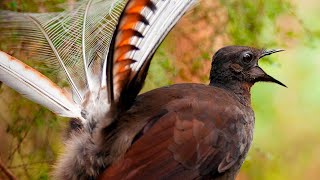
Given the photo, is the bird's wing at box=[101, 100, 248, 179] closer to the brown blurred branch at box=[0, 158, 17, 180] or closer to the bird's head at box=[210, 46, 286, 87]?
the bird's head at box=[210, 46, 286, 87]

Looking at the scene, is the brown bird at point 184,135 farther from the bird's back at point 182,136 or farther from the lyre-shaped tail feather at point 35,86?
the lyre-shaped tail feather at point 35,86

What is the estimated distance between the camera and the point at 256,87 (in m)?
6.74

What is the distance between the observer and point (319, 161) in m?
7.47

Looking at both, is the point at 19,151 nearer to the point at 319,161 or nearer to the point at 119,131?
the point at 119,131

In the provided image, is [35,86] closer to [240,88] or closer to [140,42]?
[140,42]

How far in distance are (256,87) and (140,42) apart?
8.61 ft

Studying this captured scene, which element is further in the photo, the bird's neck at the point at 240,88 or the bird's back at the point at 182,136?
the bird's neck at the point at 240,88

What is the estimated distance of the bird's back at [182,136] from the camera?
14.0 feet

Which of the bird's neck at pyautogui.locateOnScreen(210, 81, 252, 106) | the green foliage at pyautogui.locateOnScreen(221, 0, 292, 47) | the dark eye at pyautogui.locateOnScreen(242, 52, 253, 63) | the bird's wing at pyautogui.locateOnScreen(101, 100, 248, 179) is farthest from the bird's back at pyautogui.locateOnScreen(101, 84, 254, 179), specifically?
the green foliage at pyautogui.locateOnScreen(221, 0, 292, 47)

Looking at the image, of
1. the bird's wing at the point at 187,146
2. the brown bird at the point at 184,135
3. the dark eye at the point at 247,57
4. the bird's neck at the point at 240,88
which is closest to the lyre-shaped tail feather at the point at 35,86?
the brown bird at the point at 184,135

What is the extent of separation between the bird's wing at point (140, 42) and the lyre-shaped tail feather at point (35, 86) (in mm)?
298

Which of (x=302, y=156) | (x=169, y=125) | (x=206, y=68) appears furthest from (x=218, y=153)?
(x=302, y=156)

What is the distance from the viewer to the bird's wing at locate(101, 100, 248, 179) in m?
4.24

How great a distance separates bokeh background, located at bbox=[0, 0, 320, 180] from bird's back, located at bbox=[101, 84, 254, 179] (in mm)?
552
